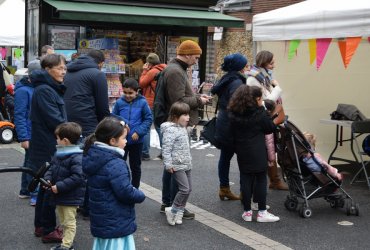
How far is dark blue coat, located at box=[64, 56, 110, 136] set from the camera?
6125 millimetres

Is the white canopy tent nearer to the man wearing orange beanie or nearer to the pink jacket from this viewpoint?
the pink jacket

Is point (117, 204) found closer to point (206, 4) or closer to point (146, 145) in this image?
point (146, 145)

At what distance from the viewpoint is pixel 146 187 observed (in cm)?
801

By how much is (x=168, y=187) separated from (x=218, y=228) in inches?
28.8

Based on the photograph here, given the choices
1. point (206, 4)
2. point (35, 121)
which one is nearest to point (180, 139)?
point (35, 121)

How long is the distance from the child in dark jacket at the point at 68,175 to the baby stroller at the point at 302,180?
2.62 m

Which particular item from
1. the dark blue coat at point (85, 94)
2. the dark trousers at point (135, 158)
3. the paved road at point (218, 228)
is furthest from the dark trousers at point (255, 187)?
the dark blue coat at point (85, 94)

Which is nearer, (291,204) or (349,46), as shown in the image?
(291,204)

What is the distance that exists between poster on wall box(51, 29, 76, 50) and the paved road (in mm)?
5472

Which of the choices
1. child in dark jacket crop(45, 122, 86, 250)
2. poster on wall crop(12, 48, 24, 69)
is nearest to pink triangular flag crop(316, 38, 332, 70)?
child in dark jacket crop(45, 122, 86, 250)

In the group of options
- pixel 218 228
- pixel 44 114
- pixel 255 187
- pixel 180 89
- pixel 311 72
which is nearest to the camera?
pixel 44 114

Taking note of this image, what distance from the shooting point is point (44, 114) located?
18.6 ft

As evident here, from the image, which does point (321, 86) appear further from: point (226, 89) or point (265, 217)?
point (265, 217)

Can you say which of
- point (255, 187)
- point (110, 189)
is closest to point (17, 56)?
point (255, 187)
